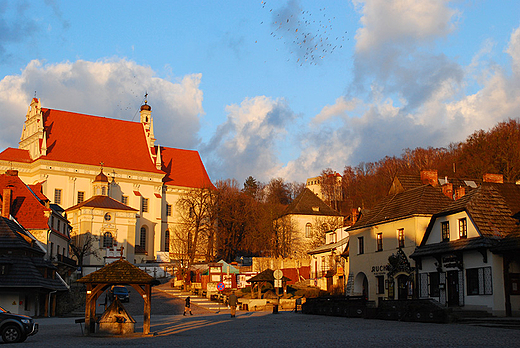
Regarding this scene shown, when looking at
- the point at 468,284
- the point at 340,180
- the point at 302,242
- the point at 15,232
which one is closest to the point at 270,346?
the point at 468,284

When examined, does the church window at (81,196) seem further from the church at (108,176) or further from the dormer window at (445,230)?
the dormer window at (445,230)

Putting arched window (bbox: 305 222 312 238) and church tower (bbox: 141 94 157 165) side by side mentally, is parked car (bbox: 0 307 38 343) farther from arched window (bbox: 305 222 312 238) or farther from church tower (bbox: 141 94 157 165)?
church tower (bbox: 141 94 157 165)

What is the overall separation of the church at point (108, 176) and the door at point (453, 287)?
4733 cm

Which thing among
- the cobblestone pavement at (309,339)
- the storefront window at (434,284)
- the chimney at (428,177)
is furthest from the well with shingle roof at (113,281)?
the chimney at (428,177)

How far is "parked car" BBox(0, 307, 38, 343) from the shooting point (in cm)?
1747

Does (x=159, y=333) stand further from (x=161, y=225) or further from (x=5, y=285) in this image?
(x=161, y=225)

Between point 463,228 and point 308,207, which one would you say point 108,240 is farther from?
point 463,228

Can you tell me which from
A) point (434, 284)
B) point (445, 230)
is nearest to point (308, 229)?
point (434, 284)

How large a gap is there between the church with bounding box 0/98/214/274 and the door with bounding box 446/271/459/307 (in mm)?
47334

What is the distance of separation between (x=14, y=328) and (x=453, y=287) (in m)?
21.5

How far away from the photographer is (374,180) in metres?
99.4

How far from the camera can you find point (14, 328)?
1755 centimetres

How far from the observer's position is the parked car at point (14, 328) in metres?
17.5

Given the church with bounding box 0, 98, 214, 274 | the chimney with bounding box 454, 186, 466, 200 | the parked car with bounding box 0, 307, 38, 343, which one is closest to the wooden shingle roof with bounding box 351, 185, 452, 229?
the chimney with bounding box 454, 186, 466, 200
